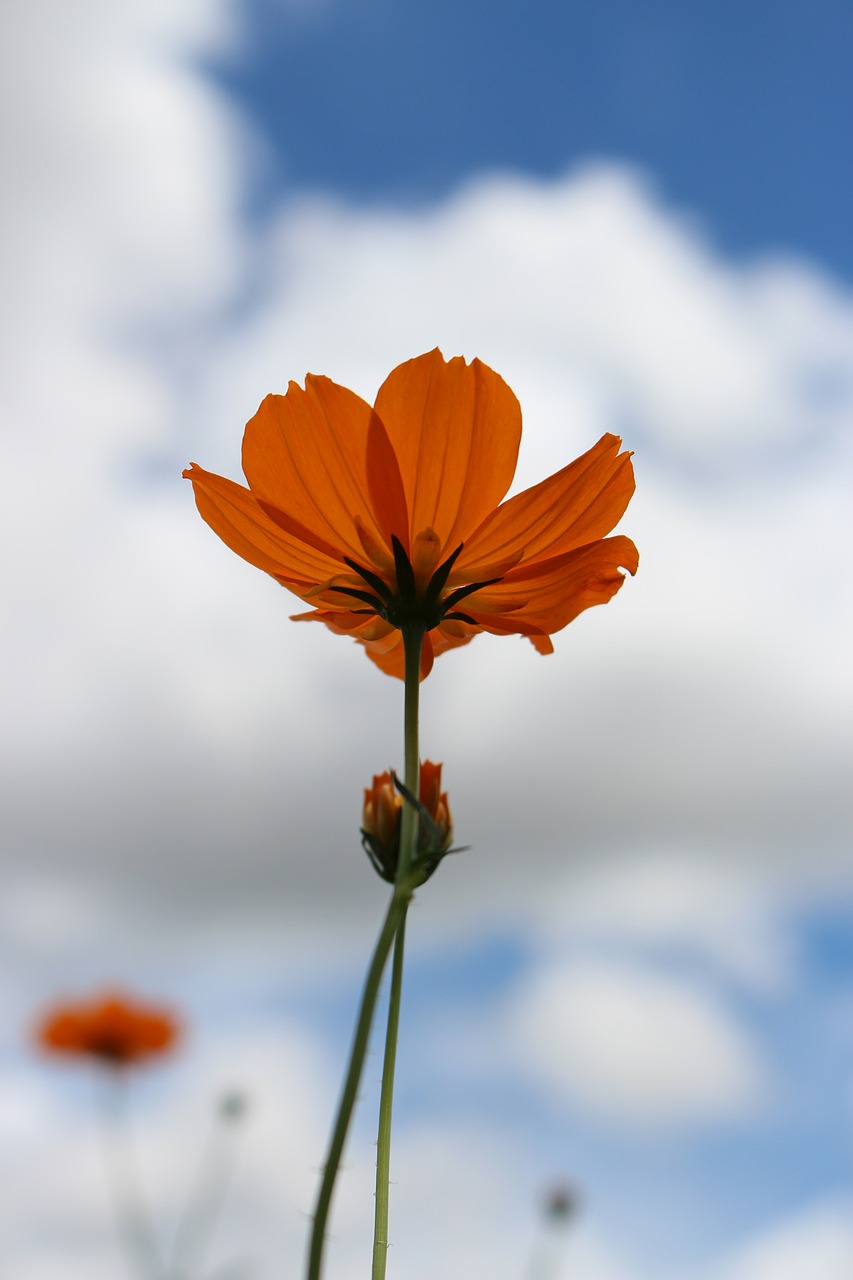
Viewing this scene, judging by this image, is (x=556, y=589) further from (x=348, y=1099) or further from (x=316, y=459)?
(x=348, y=1099)

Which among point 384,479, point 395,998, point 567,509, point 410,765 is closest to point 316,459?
point 384,479

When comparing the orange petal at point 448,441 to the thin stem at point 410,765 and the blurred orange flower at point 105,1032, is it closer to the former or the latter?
the thin stem at point 410,765

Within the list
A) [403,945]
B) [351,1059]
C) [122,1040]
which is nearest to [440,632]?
[403,945]

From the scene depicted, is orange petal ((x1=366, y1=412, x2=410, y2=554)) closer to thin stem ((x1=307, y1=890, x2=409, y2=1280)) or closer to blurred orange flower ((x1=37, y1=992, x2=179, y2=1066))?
thin stem ((x1=307, y1=890, x2=409, y2=1280))

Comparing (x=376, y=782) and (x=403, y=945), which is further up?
(x=376, y=782)

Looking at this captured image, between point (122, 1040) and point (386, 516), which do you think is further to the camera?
point (122, 1040)

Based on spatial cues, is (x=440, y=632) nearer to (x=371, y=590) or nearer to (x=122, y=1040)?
(x=371, y=590)
